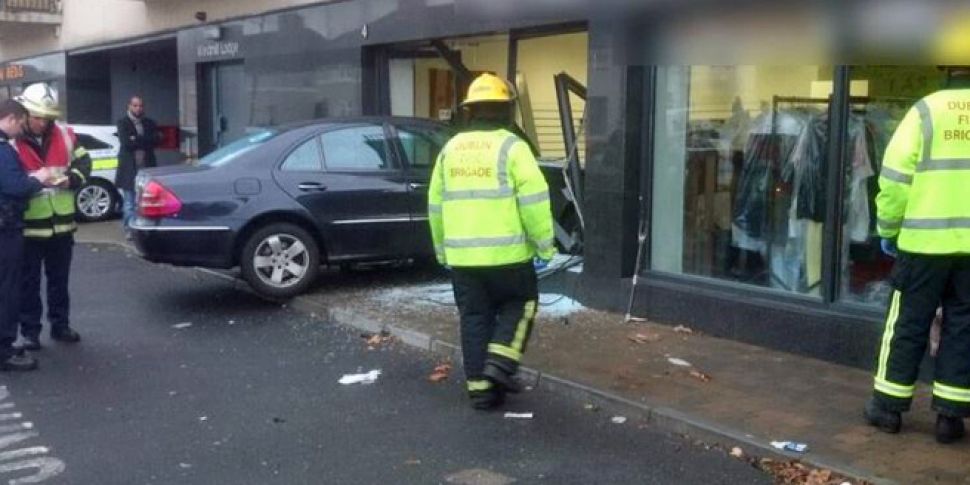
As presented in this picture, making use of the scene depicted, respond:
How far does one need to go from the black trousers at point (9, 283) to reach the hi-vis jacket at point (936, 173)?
5396 millimetres

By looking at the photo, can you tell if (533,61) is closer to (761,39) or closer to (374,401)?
(761,39)

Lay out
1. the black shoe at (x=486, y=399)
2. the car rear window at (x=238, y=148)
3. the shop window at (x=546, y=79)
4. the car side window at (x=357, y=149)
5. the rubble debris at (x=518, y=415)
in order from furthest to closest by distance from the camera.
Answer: the shop window at (x=546, y=79), the car side window at (x=357, y=149), the car rear window at (x=238, y=148), the black shoe at (x=486, y=399), the rubble debris at (x=518, y=415)

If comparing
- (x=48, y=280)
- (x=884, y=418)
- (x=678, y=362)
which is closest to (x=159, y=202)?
(x=48, y=280)

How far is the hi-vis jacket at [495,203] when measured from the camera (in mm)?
5996

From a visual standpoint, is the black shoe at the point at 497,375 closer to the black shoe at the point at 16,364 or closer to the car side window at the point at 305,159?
the black shoe at the point at 16,364

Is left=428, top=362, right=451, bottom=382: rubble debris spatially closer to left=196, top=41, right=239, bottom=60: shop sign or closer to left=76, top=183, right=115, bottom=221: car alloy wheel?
left=196, top=41, right=239, bottom=60: shop sign

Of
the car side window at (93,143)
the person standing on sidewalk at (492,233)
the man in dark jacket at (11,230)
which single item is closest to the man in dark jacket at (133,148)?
the car side window at (93,143)

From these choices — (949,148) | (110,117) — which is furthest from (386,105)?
(110,117)

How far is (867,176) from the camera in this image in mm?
7047

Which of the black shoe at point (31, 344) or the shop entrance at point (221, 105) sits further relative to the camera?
the shop entrance at point (221, 105)

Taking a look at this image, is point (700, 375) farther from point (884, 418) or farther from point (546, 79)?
point (546, 79)

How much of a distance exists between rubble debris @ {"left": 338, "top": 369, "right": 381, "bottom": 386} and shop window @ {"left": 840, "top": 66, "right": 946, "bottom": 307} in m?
3.12

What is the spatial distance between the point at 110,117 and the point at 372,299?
657 inches

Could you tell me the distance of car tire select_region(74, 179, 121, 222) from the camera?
53.8ft
